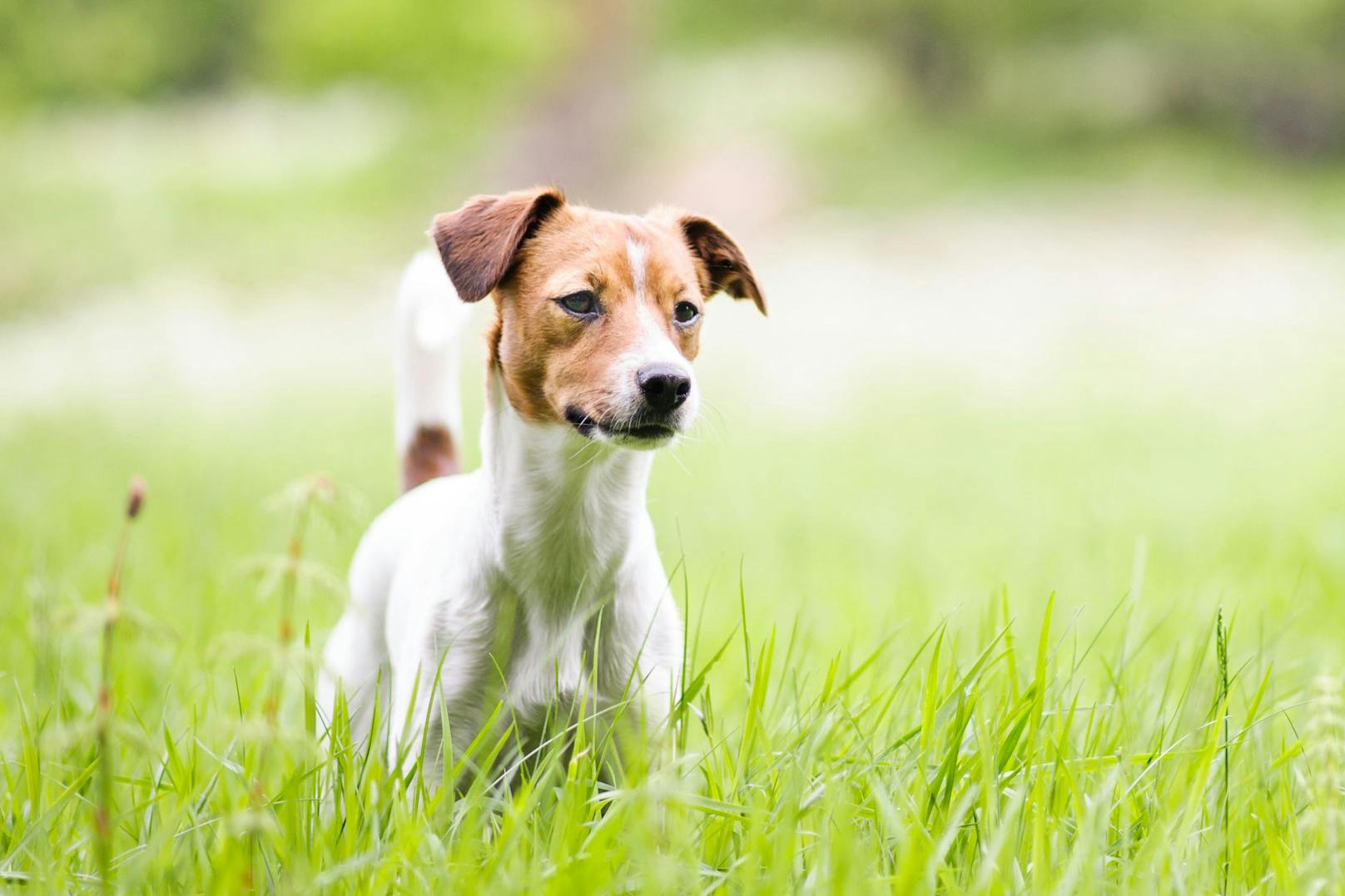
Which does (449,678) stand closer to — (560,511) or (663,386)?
(560,511)

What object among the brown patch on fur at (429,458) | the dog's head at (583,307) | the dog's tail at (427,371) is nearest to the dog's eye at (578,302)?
the dog's head at (583,307)

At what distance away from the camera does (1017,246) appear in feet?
67.0

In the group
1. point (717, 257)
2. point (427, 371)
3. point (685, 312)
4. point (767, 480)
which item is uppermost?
point (717, 257)

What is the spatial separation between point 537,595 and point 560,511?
0.20 meters

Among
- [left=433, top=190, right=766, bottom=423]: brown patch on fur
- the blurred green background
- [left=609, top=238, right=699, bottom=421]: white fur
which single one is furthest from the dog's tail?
[left=609, top=238, right=699, bottom=421]: white fur

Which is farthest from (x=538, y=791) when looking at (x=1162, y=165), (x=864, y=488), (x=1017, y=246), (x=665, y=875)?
(x=1162, y=165)

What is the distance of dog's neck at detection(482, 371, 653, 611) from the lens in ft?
9.94

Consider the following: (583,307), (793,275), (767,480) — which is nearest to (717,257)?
(583,307)

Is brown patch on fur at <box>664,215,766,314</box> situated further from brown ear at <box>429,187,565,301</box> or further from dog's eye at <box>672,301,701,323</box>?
brown ear at <box>429,187,565,301</box>

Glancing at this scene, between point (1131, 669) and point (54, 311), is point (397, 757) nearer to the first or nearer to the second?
point (1131, 669)

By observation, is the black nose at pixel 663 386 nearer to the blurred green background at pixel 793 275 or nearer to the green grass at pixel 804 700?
the green grass at pixel 804 700

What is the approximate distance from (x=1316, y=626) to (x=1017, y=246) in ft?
54.3

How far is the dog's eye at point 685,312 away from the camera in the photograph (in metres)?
3.15

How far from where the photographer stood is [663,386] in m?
2.82
